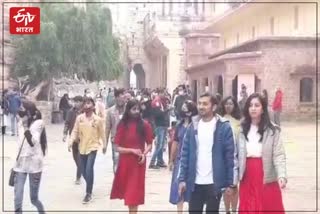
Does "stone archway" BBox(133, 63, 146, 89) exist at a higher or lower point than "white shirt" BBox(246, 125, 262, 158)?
higher

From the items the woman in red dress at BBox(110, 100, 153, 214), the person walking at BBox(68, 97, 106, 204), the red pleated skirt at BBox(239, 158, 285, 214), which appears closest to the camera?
the red pleated skirt at BBox(239, 158, 285, 214)

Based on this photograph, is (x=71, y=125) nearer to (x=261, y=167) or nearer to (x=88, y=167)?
(x=88, y=167)

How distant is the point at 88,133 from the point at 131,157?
2.27 meters

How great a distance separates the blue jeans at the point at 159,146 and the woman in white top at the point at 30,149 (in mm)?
6844

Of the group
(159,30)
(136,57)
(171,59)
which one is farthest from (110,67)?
(136,57)

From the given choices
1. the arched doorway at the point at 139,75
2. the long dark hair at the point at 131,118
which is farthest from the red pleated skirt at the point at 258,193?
the arched doorway at the point at 139,75

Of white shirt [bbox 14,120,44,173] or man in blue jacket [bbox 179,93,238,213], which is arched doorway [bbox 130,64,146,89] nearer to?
white shirt [bbox 14,120,44,173]

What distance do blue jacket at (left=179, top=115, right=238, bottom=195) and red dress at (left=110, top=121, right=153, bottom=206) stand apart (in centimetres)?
220

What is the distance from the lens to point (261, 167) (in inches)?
275

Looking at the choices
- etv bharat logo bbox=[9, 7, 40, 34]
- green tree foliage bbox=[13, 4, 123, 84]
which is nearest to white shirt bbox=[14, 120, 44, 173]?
etv bharat logo bbox=[9, 7, 40, 34]

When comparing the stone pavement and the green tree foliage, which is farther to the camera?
the green tree foliage

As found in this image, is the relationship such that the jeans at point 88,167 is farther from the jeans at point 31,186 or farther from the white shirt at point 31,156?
the white shirt at point 31,156

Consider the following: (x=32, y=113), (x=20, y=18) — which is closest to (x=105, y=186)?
(x=32, y=113)

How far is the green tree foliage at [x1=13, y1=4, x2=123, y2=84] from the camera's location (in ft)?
102
